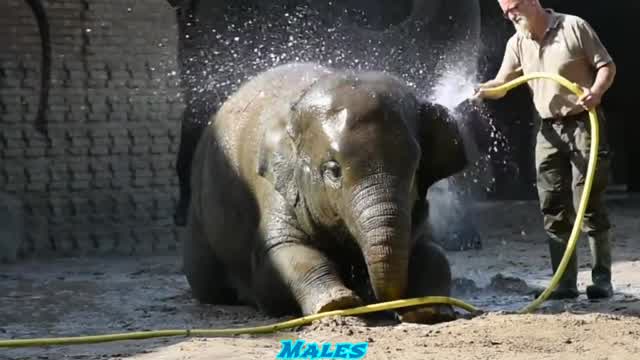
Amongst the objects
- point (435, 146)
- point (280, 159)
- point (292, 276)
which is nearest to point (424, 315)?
point (292, 276)

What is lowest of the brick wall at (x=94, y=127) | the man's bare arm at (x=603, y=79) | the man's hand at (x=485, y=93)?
the brick wall at (x=94, y=127)

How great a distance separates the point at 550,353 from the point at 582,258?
536cm

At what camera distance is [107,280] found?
10.6 m

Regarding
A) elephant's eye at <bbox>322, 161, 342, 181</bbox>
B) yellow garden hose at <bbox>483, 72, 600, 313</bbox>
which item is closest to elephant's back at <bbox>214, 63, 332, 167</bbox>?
elephant's eye at <bbox>322, 161, 342, 181</bbox>

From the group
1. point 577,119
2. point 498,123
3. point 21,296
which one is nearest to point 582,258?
point 577,119

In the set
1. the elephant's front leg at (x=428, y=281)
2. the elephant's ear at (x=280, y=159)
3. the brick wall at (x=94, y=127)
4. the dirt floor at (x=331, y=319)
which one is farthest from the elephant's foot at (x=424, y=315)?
the brick wall at (x=94, y=127)

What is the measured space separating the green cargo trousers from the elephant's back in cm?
136

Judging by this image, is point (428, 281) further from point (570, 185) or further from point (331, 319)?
point (570, 185)

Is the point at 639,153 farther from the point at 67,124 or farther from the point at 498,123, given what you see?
the point at 67,124

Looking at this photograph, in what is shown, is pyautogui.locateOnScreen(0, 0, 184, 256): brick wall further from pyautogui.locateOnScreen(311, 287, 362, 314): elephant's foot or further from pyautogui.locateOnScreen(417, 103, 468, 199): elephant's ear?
pyautogui.locateOnScreen(311, 287, 362, 314): elephant's foot

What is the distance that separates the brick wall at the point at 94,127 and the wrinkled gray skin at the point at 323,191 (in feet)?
14.8

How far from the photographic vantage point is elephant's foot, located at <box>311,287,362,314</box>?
7.04 m

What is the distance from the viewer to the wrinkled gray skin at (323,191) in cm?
698

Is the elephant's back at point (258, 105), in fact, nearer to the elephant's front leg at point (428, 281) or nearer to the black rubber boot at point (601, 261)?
the elephant's front leg at point (428, 281)
